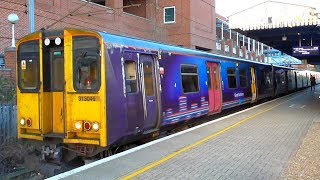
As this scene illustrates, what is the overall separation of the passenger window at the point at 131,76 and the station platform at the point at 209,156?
1.32m

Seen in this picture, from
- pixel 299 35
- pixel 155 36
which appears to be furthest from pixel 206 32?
pixel 299 35

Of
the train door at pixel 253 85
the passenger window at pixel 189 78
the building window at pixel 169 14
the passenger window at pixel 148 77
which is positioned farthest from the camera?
the building window at pixel 169 14

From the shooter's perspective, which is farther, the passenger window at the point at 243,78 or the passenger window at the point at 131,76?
the passenger window at the point at 243,78

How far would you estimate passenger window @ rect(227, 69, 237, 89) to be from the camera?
62.5 feet

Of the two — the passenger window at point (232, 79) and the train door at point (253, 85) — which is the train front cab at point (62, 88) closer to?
the passenger window at point (232, 79)

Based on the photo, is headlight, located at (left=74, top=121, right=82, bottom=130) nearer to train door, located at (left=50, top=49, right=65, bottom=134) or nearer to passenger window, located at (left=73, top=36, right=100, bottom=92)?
train door, located at (left=50, top=49, right=65, bottom=134)

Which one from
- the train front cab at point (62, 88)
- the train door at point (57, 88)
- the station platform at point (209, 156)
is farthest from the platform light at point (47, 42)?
the station platform at point (209, 156)

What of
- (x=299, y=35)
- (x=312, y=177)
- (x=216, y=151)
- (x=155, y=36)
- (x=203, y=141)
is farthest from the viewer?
(x=155, y=36)

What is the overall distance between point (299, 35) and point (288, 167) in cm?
2931

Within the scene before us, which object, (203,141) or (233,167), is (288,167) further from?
(203,141)

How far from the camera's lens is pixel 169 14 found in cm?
4200

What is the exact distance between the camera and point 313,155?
361 inches

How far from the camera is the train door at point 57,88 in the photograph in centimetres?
927

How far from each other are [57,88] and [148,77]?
2.38 meters
